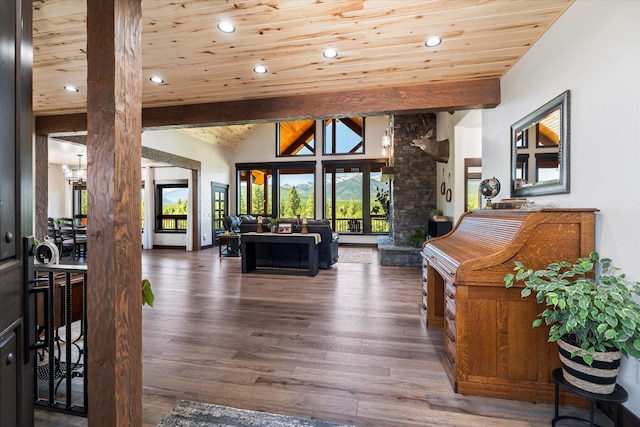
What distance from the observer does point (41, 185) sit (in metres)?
5.17

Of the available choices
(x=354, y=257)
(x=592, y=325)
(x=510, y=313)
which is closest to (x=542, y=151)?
(x=510, y=313)

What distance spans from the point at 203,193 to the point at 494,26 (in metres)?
8.41

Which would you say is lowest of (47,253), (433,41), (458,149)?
(47,253)

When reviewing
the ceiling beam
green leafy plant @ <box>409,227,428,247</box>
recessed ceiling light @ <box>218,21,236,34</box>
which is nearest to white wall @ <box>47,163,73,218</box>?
the ceiling beam

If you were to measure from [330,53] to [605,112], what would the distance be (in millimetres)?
2157

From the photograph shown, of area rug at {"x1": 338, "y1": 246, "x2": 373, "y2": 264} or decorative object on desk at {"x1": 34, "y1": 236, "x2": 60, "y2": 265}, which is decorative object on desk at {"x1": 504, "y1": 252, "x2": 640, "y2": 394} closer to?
decorative object on desk at {"x1": 34, "y1": 236, "x2": 60, "y2": 265}

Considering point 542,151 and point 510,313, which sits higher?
point 542,151

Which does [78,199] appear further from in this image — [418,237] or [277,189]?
[418,237]

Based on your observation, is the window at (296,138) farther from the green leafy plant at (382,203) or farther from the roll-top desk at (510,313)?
the roll-top desk at (510,313)

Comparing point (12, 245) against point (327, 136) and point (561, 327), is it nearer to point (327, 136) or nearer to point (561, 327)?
point (561, 327)

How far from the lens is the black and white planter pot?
1.45 m

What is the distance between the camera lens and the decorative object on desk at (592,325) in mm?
1328

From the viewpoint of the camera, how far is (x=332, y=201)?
9.98 metres

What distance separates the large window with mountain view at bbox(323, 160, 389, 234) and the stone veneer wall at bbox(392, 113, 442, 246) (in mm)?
2505
